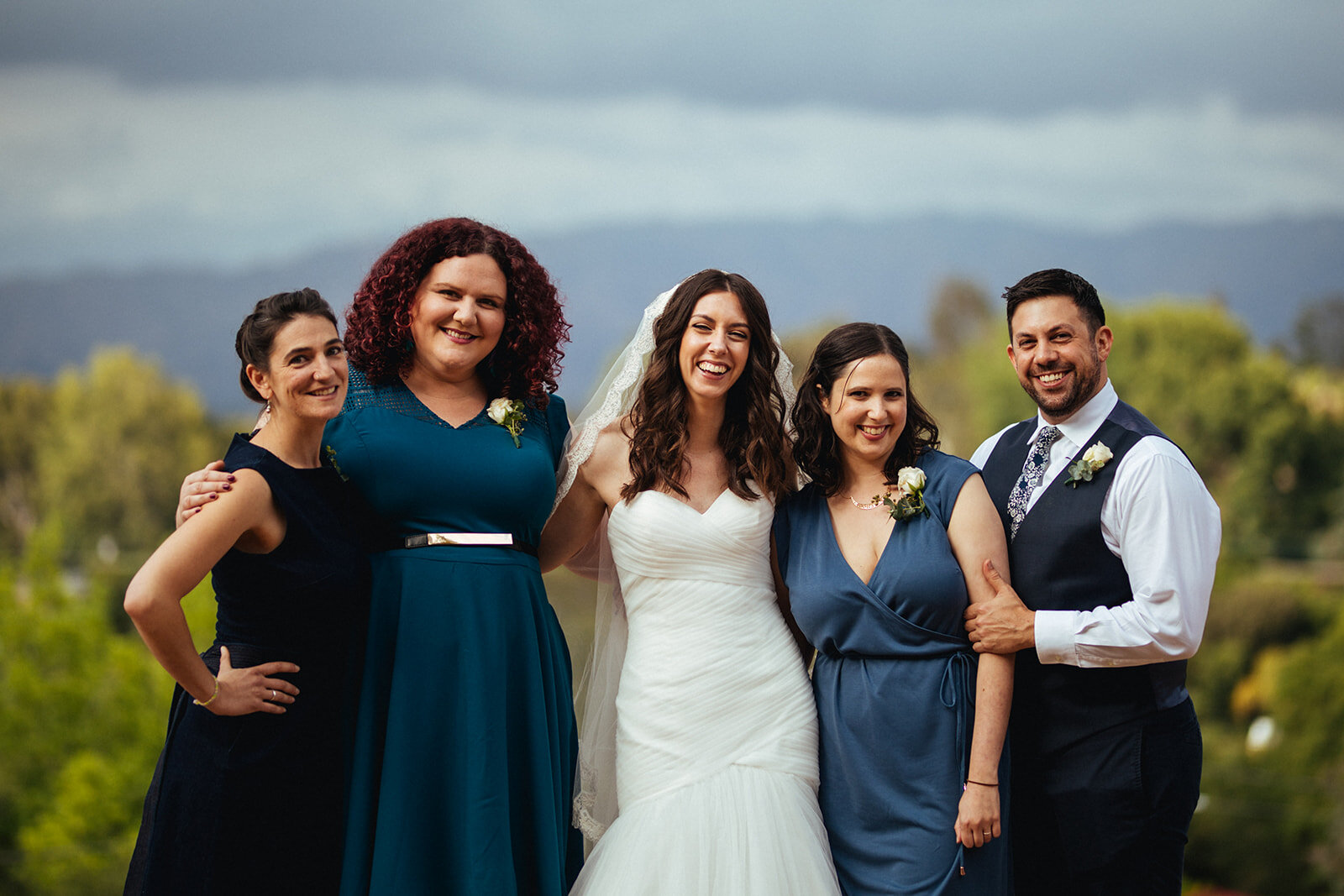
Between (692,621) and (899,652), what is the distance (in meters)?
0.63

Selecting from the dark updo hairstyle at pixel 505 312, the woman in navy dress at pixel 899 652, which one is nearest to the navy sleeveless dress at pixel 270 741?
the dark updo hairstyle at pixel 505 312

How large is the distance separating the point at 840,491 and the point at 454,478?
3.80ft

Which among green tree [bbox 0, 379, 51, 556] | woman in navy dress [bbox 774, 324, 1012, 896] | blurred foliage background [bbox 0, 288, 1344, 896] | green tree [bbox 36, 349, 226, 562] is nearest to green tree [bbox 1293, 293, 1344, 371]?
blurred foliage background [bbox 0, 288, 1344, 896]

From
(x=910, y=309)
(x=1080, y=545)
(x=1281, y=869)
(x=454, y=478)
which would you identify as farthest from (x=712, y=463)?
(x=910, y=309)

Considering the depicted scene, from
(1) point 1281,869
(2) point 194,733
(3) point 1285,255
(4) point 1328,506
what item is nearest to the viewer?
(2) point 194,733

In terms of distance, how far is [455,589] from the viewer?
11.2ft

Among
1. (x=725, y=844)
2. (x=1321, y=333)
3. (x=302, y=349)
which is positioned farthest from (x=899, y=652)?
(x=1321, y=333)

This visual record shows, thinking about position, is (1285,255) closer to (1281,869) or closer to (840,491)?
(1281,869)

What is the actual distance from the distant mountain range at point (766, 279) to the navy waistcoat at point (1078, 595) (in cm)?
5036

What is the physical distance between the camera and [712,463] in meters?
3.77

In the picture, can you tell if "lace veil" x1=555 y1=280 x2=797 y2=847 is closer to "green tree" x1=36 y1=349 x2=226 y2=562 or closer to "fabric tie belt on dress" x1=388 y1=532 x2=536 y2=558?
"fabric tie belt on dress" x1=388 y1=532 x2=536 y2=558

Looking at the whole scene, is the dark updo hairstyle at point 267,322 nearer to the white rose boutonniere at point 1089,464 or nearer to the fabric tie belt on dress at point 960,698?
the fabric tie belt on dress at point 960,698

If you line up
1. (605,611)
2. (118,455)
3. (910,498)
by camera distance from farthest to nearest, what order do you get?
(118,455)
(605,611)
(910,498)

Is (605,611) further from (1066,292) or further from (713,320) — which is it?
(1066,292)
